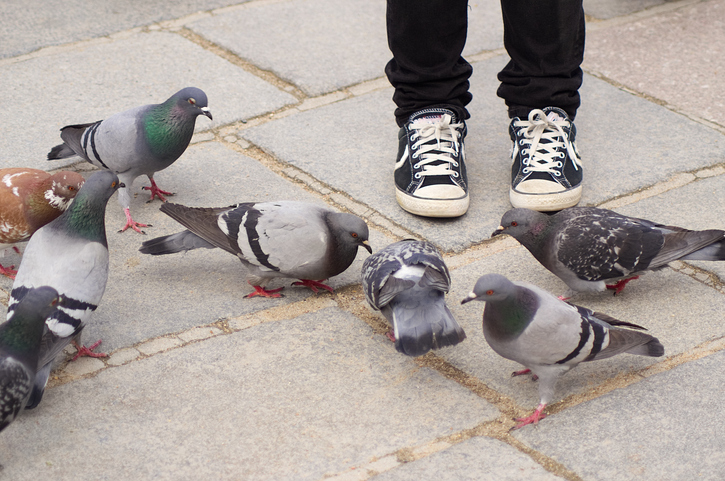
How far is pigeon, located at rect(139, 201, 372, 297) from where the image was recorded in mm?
3072

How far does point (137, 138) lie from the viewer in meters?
3.57

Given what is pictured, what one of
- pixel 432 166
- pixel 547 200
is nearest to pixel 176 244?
pixel 432 166

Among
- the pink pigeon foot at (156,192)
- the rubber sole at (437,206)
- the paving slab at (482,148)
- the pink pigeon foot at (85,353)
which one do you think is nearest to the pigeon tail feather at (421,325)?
the paving slab at (482,148)

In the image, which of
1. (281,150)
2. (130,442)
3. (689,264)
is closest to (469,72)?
(281,150)

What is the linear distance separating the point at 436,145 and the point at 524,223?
2.50 ft

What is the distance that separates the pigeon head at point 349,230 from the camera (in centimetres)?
312

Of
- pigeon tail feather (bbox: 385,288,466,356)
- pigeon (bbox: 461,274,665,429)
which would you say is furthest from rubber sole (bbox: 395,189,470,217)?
pigeon (bbox: 461,274,665,429)

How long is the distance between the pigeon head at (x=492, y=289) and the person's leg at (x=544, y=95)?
1.17 m

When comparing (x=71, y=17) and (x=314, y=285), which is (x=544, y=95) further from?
(x=71, y=17)

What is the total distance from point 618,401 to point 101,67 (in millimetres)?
3695

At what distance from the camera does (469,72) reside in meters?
3.85

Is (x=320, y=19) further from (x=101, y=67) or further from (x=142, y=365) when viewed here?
(x=142, y=365)

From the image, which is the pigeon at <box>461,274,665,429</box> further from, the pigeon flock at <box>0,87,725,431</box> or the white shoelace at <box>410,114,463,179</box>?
the white shoelace at <box>410,114,463,179</box>

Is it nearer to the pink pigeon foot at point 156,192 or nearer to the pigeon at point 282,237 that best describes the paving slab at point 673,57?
the pigeon at point 282,237
